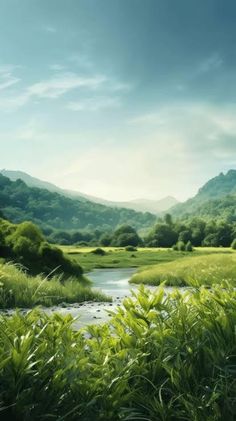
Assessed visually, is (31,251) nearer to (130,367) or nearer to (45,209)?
(130,367)

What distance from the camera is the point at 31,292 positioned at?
46.6ft

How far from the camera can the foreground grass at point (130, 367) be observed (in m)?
4.31

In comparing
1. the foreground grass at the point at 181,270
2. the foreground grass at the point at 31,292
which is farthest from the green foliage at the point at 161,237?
the foreground grass at the point at 31,292

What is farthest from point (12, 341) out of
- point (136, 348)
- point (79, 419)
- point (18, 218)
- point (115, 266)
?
point (18, 218)

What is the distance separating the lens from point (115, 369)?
4.73 metres

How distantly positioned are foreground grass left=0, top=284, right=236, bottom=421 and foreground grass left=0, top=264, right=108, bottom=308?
6992 mm

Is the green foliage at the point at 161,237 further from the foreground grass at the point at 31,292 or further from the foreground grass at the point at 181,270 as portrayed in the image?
the foreground grass at the point at 31,292

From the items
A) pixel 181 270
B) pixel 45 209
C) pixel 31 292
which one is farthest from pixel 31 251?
pixel 45 209

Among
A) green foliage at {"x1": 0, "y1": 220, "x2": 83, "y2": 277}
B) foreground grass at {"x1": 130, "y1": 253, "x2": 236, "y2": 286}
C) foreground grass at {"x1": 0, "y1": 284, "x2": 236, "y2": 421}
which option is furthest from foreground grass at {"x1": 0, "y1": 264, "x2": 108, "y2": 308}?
foreground grass at {"x1": 130, "y1": 253, "x2": 236, "y2": 286}

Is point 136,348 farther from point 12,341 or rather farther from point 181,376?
point 12,341

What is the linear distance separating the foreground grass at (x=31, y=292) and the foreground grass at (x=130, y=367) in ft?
22.9

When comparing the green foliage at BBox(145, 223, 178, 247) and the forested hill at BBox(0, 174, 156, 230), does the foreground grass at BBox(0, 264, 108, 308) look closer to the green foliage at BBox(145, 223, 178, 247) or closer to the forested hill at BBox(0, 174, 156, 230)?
the green foliage at BBox(145, 223, 178, 247)

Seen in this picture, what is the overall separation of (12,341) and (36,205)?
517 ft

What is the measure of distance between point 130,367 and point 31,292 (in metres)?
9.85
